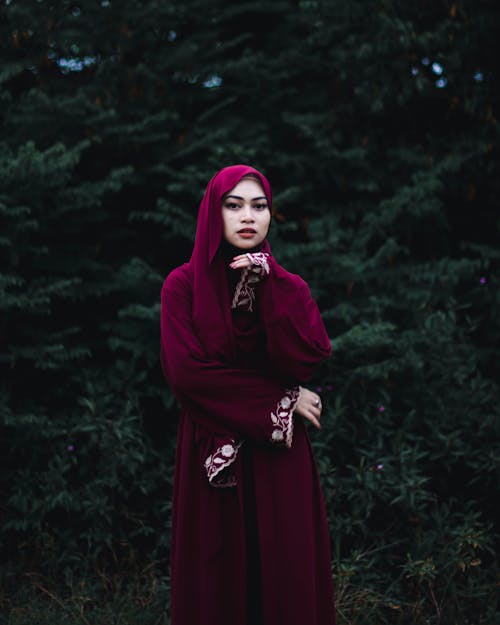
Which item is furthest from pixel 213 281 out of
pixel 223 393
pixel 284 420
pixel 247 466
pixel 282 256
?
pixel 282 256

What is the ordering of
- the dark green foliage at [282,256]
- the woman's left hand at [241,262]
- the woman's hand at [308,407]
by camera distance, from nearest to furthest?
the woman's left hand at [241,262]
the woman's hand at [308,407]
the dark green foliage at [282,256]

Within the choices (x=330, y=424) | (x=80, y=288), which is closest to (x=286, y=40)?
(x=80, y=288)

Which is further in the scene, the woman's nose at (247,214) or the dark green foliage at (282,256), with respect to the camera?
the dark green foliage at (282,256)

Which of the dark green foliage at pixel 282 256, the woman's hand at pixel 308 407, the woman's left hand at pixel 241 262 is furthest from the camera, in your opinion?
the dark green foliage at pixel 282 256

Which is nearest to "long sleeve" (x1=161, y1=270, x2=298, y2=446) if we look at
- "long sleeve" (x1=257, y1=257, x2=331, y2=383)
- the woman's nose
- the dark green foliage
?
"long sleeve" (x1=257, y1=257, x2=331, y2=383)

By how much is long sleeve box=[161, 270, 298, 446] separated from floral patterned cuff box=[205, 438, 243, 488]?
41mm

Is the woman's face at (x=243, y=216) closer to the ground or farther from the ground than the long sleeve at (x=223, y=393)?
farther from the ground

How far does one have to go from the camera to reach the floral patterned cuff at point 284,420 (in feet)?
6.63

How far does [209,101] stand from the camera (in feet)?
16.6

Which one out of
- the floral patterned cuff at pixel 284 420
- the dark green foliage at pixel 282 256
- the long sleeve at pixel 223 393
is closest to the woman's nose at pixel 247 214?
the long sleeve at pixel 223 393

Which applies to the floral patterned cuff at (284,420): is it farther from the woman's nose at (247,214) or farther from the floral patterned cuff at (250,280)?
the woman's nose at (247,214)

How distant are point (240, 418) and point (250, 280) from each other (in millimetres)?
480

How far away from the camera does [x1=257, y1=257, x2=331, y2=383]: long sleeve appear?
205 cm

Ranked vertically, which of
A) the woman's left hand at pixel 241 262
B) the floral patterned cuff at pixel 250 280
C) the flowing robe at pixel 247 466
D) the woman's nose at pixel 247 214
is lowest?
the flowing robe at pixel 247 466
